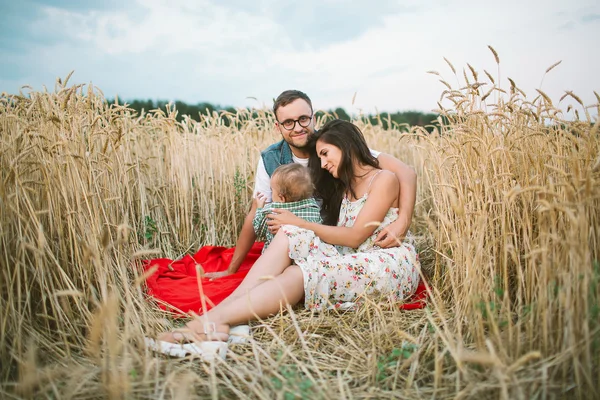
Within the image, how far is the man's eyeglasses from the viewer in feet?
8.99

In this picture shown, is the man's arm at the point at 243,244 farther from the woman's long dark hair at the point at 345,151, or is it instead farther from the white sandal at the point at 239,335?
the white sandal at the point at 239,335

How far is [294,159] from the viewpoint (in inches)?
122

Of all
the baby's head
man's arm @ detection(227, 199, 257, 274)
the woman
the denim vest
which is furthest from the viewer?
the denim vest

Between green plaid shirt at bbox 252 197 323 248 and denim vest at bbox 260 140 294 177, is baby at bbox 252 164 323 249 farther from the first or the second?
denim vest at bbox 260 140 294 177

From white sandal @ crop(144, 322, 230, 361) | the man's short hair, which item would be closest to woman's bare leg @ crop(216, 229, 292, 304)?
white sandal @ crop(144, 322, 230, 361)

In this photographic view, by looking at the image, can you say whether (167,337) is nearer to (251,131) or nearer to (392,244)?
(392,244)

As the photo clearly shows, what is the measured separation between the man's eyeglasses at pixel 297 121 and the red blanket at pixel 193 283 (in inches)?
42.4

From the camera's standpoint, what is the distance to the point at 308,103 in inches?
111

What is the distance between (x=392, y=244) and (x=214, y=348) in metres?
1.19

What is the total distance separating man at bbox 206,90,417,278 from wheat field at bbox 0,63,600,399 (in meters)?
0.23

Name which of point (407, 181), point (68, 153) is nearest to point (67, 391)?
point (68, 153)

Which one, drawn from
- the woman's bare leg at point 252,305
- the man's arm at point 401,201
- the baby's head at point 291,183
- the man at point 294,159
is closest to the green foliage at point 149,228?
the man at point 294,159

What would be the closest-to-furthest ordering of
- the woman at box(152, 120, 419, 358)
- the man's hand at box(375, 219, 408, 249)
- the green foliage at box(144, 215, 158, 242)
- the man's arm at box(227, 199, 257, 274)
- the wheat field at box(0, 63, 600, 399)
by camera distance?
the wheat field at box(0, 63, 600, 399) < the woman at box(152, 120, 419, 358) < the man's hand at box(375, 219, 408, 249) < the man's arm at box(227, 199, 257, 274) < the green foliage at box(144, 215, 158, 242)

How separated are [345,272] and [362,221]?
0.33m
